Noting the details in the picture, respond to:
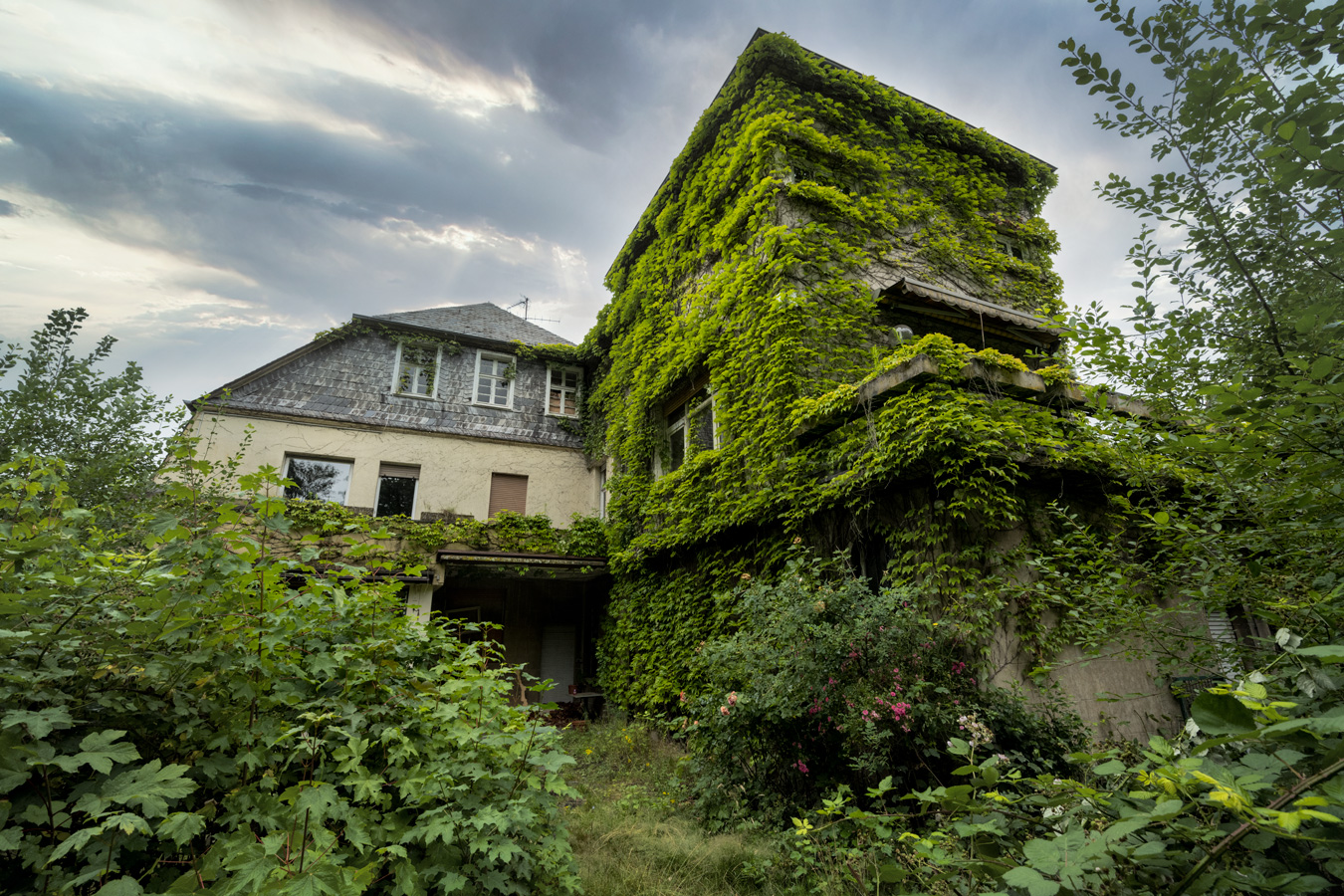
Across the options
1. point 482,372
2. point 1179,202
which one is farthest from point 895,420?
point 482,372

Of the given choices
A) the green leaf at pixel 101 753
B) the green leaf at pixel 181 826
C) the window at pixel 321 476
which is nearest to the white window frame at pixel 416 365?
the window at pixel 321 476

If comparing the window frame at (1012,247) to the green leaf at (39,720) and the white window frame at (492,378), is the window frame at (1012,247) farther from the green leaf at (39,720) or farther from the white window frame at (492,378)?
the green leaf at (39,720)

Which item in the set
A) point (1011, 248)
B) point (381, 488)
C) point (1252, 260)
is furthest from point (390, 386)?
point (1252, 260)

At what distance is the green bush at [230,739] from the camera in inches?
66.9

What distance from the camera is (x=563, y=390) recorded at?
1536 cm

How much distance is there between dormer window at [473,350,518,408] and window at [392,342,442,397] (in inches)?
40.0

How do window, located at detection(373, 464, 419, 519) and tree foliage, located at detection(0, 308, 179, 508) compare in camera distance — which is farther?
window, located at detection(373, 464, 419, 519)

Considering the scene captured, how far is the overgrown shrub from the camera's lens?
438 centimetres

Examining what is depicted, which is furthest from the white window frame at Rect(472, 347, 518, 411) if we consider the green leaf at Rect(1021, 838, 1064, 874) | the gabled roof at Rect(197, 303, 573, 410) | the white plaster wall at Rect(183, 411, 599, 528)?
the green leaf at Rect(1021, 838, 1064, 874)

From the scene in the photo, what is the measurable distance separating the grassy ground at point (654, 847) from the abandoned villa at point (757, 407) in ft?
7.17

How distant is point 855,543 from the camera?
6.38 meters

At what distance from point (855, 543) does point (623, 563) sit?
5.20 m

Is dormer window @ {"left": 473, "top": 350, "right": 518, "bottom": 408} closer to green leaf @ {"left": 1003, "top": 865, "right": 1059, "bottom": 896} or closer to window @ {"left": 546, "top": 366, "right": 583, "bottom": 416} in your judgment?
window @ {"left": 546, "top": 366, "right": 583, "bottom": 416}

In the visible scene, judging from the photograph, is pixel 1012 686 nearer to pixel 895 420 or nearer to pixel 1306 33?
pixel 895 420
